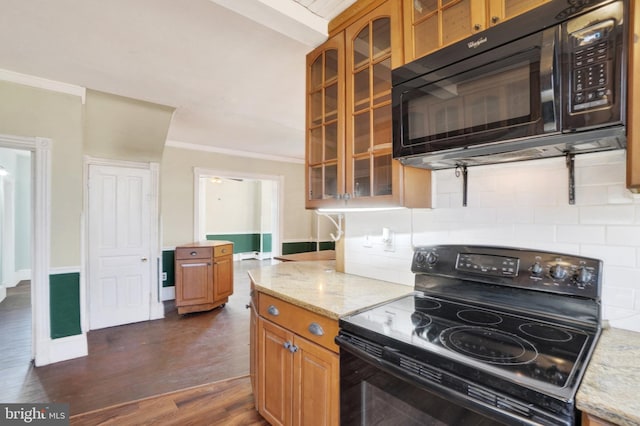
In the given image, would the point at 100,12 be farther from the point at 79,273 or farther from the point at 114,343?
the point at 114,343

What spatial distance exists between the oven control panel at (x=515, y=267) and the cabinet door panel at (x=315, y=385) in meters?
0.65

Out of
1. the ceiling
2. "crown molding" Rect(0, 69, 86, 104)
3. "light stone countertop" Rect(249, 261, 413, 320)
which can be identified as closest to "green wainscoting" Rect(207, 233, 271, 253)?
the ceiling

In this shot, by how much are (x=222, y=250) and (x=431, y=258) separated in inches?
130

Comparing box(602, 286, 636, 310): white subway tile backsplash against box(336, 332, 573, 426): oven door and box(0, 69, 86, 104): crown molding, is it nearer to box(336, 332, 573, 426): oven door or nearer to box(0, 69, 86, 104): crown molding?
box(336, 332, 573, 426): oven door

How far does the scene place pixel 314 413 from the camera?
1.36 meters

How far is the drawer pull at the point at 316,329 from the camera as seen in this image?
1347 mm

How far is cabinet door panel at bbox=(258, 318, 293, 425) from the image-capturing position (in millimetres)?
1527

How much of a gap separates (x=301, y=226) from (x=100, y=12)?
4.74 meters

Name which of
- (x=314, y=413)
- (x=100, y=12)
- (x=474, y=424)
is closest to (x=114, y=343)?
(x=314, y=413)

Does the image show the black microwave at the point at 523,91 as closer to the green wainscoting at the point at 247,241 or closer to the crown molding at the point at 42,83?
the crown molding at the point at 42,83

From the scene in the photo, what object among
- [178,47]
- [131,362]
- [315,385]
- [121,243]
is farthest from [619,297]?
[121,243]

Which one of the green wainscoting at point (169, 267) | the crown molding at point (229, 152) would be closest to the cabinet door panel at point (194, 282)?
the green wainscoting at point (169, 267)

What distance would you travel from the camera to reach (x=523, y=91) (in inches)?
40.2

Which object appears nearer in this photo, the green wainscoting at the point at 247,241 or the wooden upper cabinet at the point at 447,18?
the wooden upper cabinet at the point at 447,18
